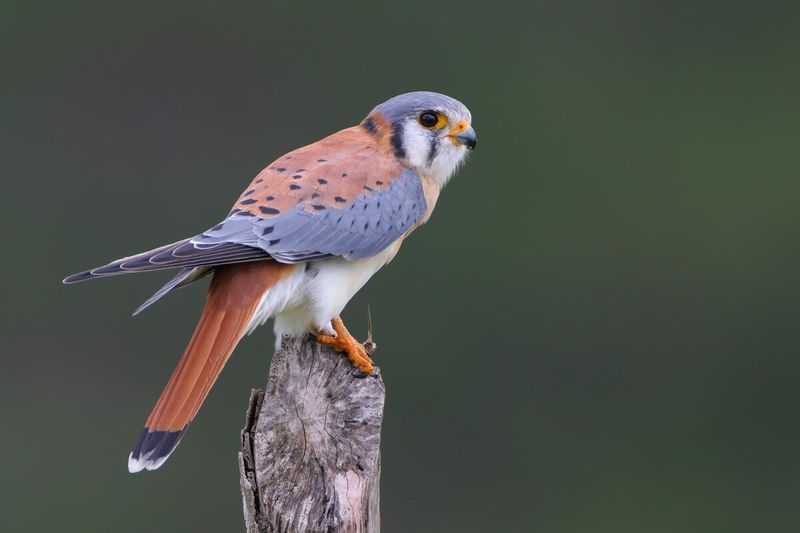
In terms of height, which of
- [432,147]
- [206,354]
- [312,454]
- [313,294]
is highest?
[432,147]

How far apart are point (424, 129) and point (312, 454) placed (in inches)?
38.7

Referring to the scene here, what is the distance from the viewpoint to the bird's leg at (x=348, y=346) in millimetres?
2258

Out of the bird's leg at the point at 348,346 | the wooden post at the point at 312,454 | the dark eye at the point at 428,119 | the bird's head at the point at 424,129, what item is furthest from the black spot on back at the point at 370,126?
the wooden post at the point at 312,454

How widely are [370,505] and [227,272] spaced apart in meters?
0.59

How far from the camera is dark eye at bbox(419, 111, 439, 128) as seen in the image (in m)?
2.67

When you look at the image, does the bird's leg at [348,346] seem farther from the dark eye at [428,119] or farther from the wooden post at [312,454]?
the dark eye at [428,119]

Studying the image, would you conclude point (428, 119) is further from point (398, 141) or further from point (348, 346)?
point (348, 346)

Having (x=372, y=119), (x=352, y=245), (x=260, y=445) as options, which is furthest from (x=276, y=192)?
(x=260, y=445)

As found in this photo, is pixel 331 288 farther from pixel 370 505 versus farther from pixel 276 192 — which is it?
pixel 370 505

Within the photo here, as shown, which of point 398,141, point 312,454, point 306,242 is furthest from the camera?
point 398,141

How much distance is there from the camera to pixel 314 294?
7.83 feet

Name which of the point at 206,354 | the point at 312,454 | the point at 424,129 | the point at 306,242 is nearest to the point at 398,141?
the point at 424,129

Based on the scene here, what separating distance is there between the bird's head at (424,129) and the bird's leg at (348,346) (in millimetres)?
473

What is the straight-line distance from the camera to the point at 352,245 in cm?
240
